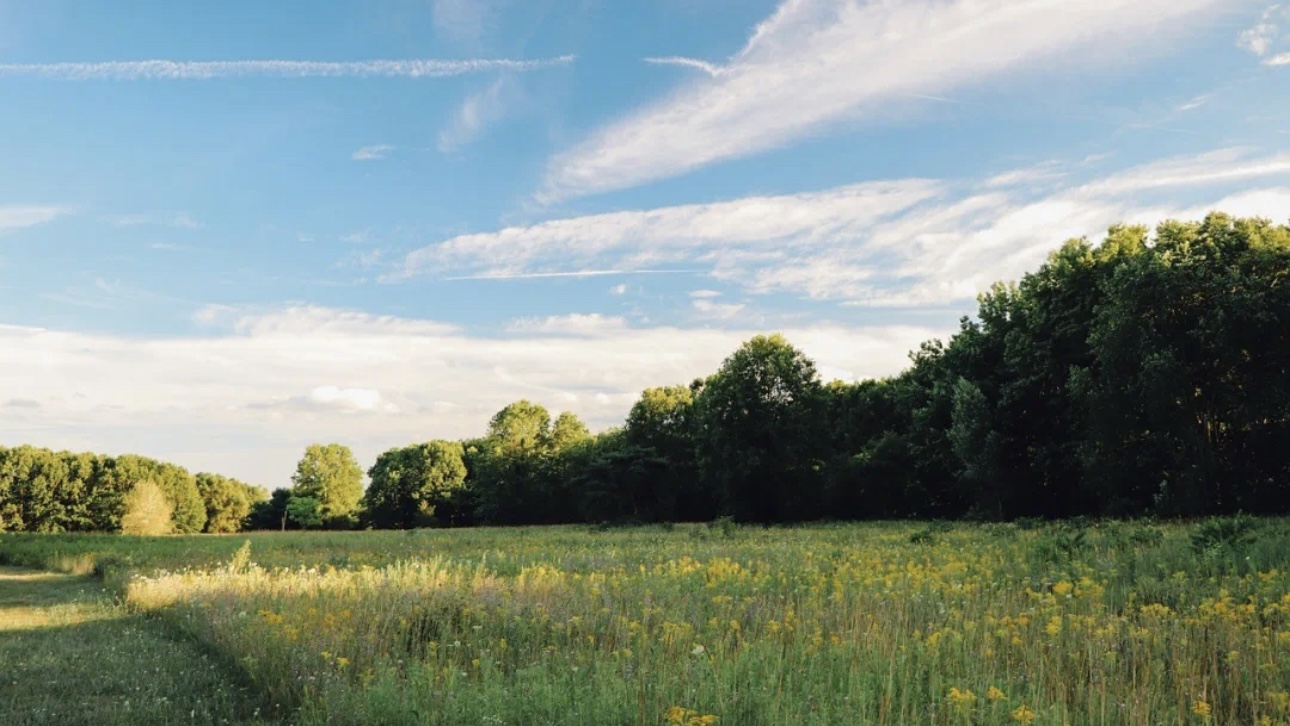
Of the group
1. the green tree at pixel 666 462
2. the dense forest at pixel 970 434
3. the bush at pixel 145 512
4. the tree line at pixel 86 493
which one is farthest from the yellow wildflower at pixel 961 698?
the tree line at pixel 86 493

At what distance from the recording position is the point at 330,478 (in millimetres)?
94250

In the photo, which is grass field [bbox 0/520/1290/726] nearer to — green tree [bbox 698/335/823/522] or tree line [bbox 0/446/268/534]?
green tree [bbox 698/335/823/522]

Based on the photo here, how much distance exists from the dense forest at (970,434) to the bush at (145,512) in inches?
484

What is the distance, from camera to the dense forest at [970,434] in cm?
2938

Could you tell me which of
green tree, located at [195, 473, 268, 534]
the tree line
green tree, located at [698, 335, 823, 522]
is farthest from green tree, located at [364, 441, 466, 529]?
green tree, located at [698, 335, 823, 522]

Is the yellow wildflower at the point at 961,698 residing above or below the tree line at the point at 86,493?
above

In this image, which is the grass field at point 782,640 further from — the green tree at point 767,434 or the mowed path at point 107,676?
the green tree at point 767,434

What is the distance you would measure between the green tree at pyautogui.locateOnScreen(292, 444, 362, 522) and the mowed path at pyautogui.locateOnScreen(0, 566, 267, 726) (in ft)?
275

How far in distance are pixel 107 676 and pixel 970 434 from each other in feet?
124

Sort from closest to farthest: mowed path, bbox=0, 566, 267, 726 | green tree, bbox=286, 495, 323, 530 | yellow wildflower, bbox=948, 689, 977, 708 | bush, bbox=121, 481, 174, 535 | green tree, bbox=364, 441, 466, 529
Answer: yellow wildflower, bbox=948, 689, 977, 708 → mowed path, bbox=0, 566, 267, 726 → bush, bbox=121, 481, 174, 535 → green tree, bbox=364, 441, 466, 529 → green tree, bbox=286, 495, 323, 530

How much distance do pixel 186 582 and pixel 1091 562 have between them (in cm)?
1653

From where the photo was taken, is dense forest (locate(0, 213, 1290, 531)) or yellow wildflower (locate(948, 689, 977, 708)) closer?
yellow wildflower (locate(948, 689, 977, 708))

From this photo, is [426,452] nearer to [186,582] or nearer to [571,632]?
[186,582]

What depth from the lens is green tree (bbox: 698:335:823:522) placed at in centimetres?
5025
